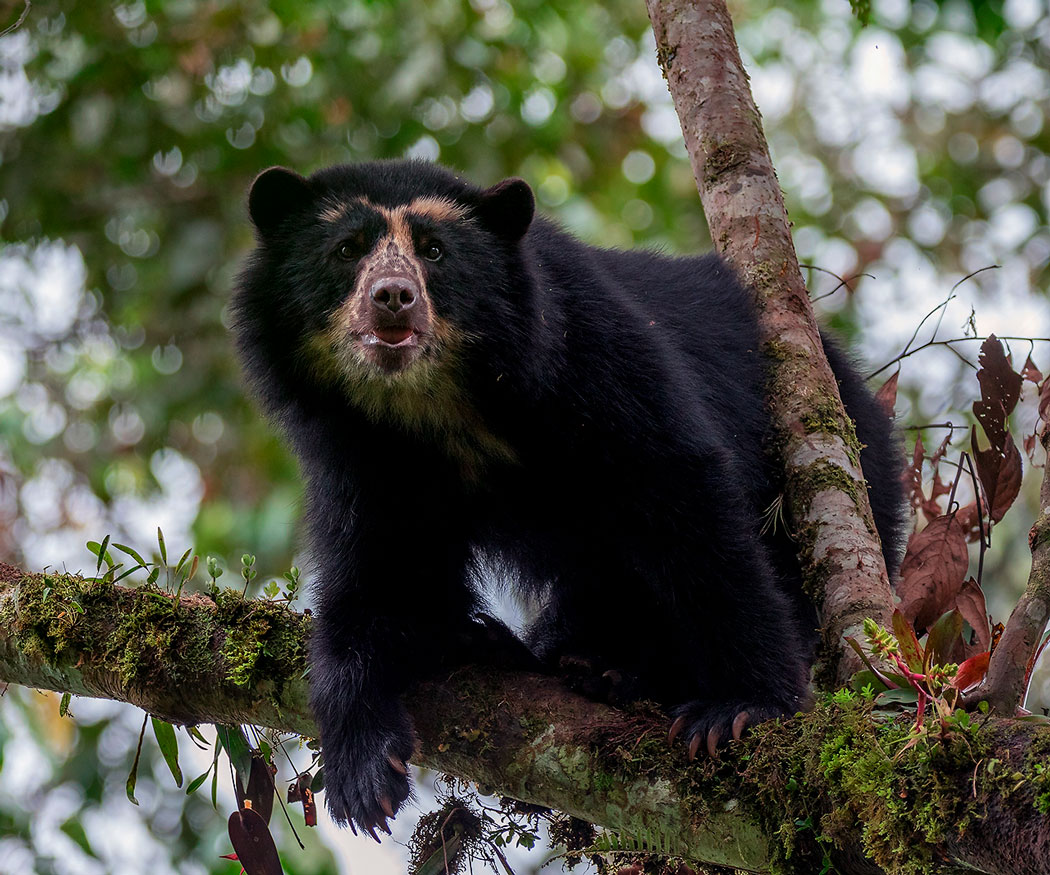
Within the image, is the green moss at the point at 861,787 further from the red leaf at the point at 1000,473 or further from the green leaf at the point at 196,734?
the green leaf at the point at 196,734

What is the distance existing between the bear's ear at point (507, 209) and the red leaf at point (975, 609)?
1599 millimetres

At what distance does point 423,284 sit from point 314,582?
3.15 feet

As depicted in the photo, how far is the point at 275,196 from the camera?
350 centimetres

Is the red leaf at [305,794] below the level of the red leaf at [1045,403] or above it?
below

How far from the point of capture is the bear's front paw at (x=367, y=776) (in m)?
3.02

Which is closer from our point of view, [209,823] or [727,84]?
[727,84]

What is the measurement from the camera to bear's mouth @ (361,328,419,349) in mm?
3211

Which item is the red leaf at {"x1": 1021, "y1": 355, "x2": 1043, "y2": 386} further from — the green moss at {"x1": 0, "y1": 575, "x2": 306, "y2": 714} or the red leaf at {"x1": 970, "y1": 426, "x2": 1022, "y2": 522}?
the green moss at {"x1": 0, "y1": 575, "x2": 306, "y2": 714}

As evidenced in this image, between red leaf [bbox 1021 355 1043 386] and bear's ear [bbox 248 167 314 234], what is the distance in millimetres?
2145

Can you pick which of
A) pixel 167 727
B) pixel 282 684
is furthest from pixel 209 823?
pixel 282 684

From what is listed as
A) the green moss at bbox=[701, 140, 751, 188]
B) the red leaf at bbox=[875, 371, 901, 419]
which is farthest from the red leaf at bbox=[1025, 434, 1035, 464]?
the green moss at bbox=[701, 140, 751, 188]

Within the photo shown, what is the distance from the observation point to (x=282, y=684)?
319cm

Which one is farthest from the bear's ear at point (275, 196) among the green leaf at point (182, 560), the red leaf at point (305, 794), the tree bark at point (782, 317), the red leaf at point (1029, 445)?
the red leaf at point (1029, 445)

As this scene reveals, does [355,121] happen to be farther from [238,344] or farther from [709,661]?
[709,661]
